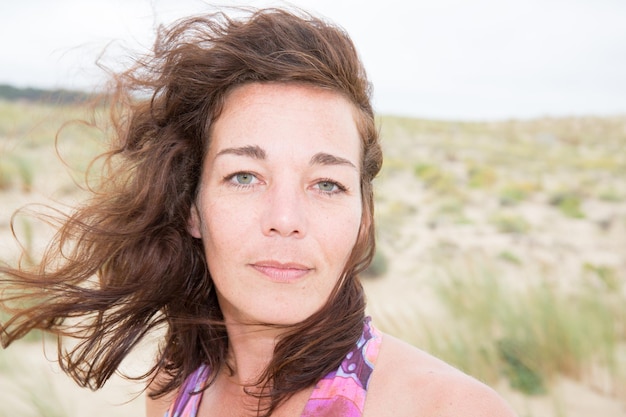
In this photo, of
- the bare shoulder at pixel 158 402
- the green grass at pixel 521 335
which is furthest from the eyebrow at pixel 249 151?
the green grass at pixel 521 335

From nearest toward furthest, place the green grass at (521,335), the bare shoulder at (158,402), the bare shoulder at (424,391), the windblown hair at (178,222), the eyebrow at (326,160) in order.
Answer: the bare shoulder at (424,391) < the eyebrow at (326,160) < the windblown hair at (178,222) < the bare shoulder at (158,402) < the green grass at (521,335)

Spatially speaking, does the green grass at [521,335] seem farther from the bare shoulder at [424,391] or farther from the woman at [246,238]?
the bare shoulder at [424,391]

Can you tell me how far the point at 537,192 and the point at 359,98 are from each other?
17809mm

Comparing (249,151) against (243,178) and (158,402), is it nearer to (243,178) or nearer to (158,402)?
(243,178)

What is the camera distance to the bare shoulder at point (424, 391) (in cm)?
172

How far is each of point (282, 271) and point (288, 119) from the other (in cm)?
48

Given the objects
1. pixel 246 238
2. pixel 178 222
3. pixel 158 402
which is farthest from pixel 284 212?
pixel 158 402

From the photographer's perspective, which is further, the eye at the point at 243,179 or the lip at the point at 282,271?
the eye at the point at 243,179

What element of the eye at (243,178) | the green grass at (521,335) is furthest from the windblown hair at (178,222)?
the green grass at (521,335)

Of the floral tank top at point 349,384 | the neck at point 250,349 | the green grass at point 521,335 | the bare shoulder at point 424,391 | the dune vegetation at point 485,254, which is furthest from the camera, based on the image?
the green grass at point 521,335

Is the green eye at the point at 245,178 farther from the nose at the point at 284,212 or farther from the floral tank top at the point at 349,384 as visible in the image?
the floral tank top at the point at 349,384

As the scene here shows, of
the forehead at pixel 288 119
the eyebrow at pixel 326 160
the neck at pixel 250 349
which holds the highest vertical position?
the forehead at pixel 288 119

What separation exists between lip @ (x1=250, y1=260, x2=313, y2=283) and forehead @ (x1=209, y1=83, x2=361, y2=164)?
0.37 meters

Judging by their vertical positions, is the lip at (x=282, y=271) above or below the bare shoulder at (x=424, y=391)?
above
